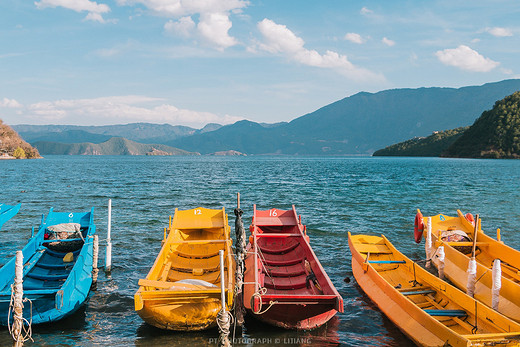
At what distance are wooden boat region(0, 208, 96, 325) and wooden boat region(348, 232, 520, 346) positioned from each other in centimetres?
1030

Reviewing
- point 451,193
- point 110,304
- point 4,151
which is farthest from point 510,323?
point 4,151

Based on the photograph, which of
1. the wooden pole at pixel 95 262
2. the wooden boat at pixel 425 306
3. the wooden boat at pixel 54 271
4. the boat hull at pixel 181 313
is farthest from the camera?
the wooden pole at pixel 95 262

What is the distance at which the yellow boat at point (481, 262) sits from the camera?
11.1 m

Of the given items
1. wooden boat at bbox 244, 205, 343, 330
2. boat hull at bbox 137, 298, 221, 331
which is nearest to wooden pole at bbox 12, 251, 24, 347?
boat hull at bbox 137, 298, 221, 331

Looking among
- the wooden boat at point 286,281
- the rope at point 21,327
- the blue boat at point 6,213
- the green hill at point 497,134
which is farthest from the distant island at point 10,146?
the green hill at point 497,134

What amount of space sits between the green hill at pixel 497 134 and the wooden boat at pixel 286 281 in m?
157

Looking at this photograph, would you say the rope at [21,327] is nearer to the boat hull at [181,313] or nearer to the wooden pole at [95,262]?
the boat hull at [181,313]

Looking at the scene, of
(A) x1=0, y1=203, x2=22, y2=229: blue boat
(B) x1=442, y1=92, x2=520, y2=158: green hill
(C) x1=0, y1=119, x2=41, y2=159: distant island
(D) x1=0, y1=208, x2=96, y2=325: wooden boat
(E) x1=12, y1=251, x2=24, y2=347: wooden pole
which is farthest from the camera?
(C) x1=0, y1=119, x2=41, y2=159: distant island

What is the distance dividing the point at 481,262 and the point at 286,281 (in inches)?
330

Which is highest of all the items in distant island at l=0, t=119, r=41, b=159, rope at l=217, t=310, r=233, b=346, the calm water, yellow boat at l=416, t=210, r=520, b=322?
distant island at l=0, t=119, r=41, b=159

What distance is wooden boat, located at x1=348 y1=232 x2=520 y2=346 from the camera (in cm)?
892

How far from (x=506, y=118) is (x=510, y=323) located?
Result: 168 meters

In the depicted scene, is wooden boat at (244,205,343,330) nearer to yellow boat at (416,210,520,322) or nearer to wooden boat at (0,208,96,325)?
yellow boat at (416,210,520,322)

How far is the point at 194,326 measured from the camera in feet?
35.5
